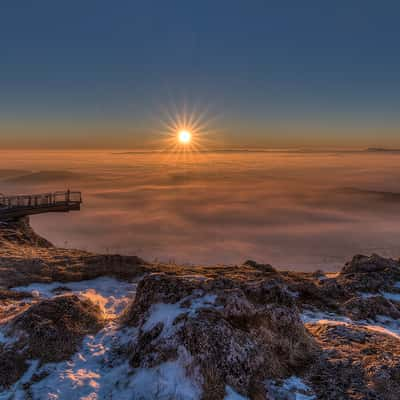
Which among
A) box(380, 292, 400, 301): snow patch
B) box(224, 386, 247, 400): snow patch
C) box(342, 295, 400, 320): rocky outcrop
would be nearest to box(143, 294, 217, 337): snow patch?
box(224, 386, 247, 400): snow patch

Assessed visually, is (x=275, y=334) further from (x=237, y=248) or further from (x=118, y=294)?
(x=237, y=248)

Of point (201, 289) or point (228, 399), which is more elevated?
point (201, 289)

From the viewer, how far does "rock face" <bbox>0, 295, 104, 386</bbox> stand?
21.3 feet

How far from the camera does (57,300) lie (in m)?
8.47

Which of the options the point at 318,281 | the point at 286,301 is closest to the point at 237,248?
the point at 318,281

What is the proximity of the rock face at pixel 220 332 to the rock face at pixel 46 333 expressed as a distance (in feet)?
4.50

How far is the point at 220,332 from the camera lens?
6355 mm

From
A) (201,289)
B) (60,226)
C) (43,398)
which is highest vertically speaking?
(201,289)

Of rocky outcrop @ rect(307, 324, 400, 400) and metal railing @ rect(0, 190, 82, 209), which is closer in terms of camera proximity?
rocky outcrop @ rect(307, 324, 400, 400)

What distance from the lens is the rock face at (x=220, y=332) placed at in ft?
19.4

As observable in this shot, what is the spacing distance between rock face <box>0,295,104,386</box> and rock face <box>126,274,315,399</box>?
4.50ft

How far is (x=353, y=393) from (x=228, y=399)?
2489mm

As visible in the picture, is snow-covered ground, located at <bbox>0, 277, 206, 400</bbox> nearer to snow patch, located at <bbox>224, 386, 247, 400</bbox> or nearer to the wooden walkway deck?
snow patch, located at <bbox>224, 386, 247, 400</bbox>

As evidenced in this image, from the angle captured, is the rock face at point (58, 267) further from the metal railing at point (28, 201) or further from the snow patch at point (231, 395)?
the snow patch at point (231, 395)
